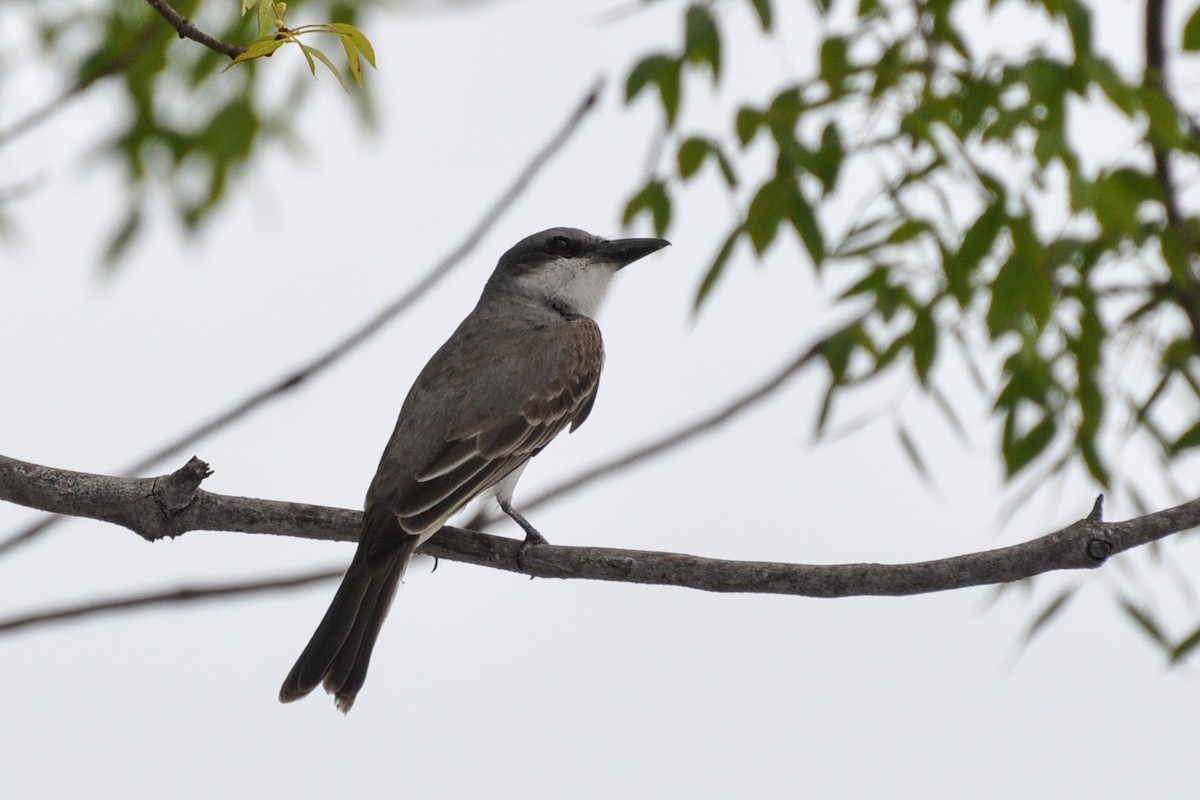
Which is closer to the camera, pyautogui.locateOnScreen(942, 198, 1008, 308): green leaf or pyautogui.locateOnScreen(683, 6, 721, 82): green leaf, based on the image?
pyautogui.locateOnScreen(942, 198, 1008, 308): green leaf

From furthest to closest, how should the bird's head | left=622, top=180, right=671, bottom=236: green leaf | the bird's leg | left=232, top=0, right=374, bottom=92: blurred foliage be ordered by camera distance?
the bird's head
left=622, top=180, right=671, bottom=236: green leaf
the bird's leg
left=232, top=0, right=374, bottom=92: blurred foliage

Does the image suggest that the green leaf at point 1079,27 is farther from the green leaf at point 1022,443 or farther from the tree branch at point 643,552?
the tree branch at point 643,552

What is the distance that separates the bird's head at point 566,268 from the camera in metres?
7.05

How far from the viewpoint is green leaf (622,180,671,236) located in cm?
594

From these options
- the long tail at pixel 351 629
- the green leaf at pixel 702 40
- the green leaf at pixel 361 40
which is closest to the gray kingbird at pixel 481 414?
the long tail at pixel 351 629

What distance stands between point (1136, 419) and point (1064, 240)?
718mm

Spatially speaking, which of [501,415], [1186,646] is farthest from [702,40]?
[1186,646]

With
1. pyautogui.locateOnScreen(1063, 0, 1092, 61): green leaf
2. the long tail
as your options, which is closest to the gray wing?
the long tail

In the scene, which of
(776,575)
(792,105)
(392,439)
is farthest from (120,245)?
(776,575)

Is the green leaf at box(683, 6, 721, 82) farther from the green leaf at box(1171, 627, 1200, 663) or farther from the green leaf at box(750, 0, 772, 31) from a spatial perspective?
the green leaf at box(1171, 627, 1200, 663)

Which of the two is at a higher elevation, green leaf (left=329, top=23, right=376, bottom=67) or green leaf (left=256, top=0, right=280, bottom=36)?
green leaf (left=256, top=0, right=280, bottom=36)

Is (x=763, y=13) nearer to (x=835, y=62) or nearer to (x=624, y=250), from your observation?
(x=835, y=62)

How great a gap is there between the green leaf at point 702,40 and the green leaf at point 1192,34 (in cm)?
161

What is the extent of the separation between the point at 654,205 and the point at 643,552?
201cm
